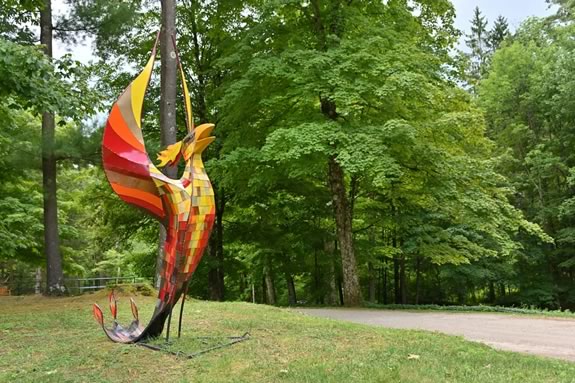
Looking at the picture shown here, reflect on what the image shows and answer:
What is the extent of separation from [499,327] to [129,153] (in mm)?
7047

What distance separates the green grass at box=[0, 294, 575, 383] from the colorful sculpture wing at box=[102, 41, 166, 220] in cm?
176

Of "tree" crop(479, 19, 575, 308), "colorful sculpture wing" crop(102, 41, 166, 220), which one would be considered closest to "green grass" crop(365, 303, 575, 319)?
"tree" crop(479, 19, 575, 308)

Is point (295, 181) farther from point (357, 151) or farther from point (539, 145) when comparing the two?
point (539, 145)

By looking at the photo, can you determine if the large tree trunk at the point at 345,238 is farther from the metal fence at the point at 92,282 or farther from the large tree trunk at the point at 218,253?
the metal fence at the point at 92,282

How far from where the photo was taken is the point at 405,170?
1315 centimetres

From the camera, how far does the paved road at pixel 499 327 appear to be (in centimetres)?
679

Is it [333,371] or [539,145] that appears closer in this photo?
[333,371]

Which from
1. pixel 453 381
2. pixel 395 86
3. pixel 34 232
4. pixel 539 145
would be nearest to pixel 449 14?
pixel 395 86

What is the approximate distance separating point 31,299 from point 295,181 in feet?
27.2

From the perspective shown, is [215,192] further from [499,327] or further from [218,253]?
[499,327]

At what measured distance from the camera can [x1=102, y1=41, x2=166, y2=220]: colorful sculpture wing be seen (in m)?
5.64

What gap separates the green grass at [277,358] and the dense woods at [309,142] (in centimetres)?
373

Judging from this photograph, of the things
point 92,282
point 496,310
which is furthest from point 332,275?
point 92,282

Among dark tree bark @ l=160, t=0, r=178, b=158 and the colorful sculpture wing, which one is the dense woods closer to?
dark tree bark @ l=160, t=0, r=178, b=158
